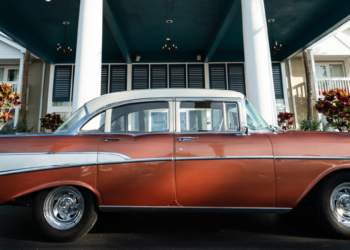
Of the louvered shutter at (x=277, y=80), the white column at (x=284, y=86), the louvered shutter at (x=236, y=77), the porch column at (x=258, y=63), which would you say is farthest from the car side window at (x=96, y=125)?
the white column at (x=284, y=86)

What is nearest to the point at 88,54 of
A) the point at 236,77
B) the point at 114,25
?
the point at 114,25

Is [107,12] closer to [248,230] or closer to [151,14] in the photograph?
[151,14]

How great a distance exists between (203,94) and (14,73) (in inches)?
595

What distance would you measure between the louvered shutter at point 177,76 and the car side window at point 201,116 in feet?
31.8

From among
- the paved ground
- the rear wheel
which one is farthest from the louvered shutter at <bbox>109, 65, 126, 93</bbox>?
the rear wheel

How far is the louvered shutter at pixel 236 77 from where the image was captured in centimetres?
1237

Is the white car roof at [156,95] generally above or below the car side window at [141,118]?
above

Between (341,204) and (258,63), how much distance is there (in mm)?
3984

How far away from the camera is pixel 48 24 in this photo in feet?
31.7

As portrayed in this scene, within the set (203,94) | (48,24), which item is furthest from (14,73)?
(203,94)

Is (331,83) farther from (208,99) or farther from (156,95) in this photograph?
(156,95)

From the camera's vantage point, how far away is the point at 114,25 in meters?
8.66

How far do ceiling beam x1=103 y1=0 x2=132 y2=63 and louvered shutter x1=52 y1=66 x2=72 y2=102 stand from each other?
359cm

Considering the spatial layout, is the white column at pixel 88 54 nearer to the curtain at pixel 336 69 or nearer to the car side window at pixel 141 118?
the car side window at pixel 141 118
